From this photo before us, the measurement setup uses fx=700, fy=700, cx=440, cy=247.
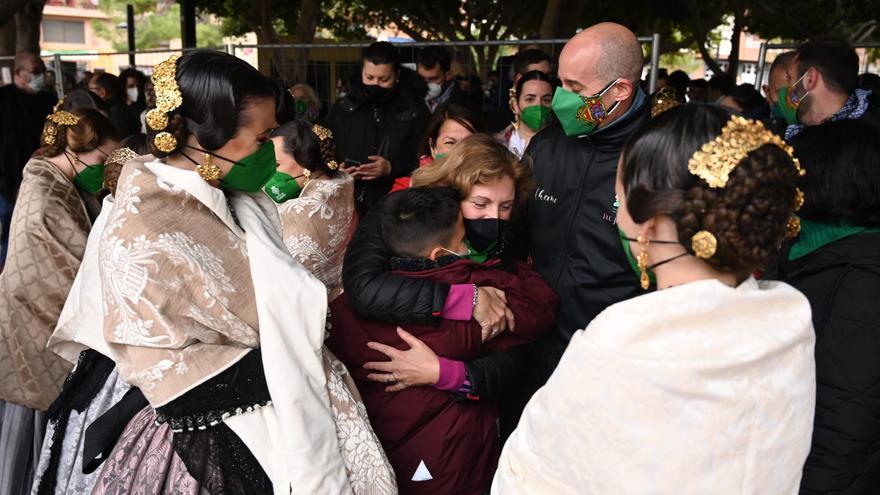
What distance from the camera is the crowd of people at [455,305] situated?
3.97 ft

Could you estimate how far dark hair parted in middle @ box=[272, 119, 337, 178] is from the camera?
3014 mm

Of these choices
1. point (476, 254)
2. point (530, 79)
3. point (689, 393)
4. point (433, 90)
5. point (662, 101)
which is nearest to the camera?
point (689, 393)

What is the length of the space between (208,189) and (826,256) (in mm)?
1606

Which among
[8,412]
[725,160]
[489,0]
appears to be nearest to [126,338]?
[725,160]

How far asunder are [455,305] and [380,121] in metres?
2.77

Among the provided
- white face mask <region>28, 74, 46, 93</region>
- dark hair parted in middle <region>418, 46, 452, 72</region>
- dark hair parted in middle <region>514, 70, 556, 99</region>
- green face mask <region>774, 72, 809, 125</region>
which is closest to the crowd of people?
green face mask <region>774, 72, 809, 125</region>

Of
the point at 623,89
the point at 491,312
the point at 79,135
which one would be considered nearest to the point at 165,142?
the point at 491,312

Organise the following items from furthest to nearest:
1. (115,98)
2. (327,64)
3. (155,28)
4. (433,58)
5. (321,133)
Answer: (155,28), (115,98), (327,64), (433,58), (321,133)

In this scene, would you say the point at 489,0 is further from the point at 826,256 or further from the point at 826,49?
the point at 826,256

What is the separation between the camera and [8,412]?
292 cm

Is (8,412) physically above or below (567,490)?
below

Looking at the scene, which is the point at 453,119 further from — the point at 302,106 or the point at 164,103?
the point at 302,106

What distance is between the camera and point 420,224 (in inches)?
81.9

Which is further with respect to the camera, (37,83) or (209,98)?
(37,83)
